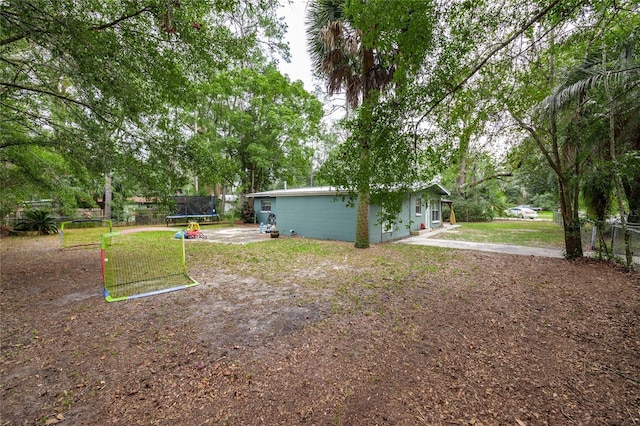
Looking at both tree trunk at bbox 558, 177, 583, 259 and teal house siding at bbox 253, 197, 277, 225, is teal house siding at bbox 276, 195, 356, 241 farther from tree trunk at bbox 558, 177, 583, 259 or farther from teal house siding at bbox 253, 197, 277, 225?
tree trunk at bbox 558, 177, 583, 259

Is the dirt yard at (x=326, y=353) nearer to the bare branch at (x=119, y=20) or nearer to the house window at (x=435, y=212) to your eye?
the bare branch at (x=119, y=20)

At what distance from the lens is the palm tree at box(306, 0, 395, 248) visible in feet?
27.0

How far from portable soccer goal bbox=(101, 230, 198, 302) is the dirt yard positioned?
0.33 metres

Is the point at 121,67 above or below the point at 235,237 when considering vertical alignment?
above

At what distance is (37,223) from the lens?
13.1 meters

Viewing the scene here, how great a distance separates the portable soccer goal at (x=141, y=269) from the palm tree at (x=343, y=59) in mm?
5947

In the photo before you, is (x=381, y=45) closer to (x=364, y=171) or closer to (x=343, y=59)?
(x=364, y=171)

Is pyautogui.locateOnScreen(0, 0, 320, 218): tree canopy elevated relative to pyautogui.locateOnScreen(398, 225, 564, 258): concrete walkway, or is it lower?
elevated

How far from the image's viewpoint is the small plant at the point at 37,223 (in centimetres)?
1299

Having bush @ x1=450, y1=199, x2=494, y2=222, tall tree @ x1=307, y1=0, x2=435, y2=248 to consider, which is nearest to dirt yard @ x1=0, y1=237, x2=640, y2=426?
tall tree @ x1=307, y1=0, x2=435, y2=248

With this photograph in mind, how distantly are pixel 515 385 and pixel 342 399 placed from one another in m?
1.59

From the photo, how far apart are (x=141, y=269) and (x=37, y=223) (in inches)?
428

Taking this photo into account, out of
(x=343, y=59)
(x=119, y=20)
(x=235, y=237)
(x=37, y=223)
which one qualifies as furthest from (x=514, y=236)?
(x=37, y=223)

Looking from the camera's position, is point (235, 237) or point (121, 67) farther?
point (235, 237)
